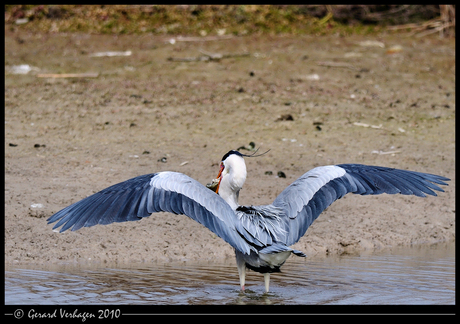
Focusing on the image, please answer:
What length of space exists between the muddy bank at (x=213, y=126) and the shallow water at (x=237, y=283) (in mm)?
348

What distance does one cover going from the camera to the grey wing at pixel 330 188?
16.9ft

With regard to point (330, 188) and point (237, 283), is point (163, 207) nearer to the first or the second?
point (237, 283)

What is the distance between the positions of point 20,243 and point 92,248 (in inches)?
25.2

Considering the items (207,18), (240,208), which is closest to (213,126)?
(240,208)

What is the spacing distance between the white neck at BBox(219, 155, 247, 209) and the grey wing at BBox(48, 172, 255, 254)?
0.32 m

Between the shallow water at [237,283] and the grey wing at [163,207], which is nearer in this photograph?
the grey wing at [163,207]

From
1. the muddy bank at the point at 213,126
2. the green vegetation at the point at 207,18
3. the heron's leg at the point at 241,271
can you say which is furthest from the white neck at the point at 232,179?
the green vegetation at the point at 207,18

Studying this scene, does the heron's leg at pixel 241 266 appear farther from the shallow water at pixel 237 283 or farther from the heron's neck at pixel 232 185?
the heron's neck at pixel 232 185

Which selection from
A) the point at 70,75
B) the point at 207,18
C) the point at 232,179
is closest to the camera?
the point at 232,179

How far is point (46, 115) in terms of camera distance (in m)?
9.52

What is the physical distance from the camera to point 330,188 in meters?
5.24

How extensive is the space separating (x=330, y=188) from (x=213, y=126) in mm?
4268
